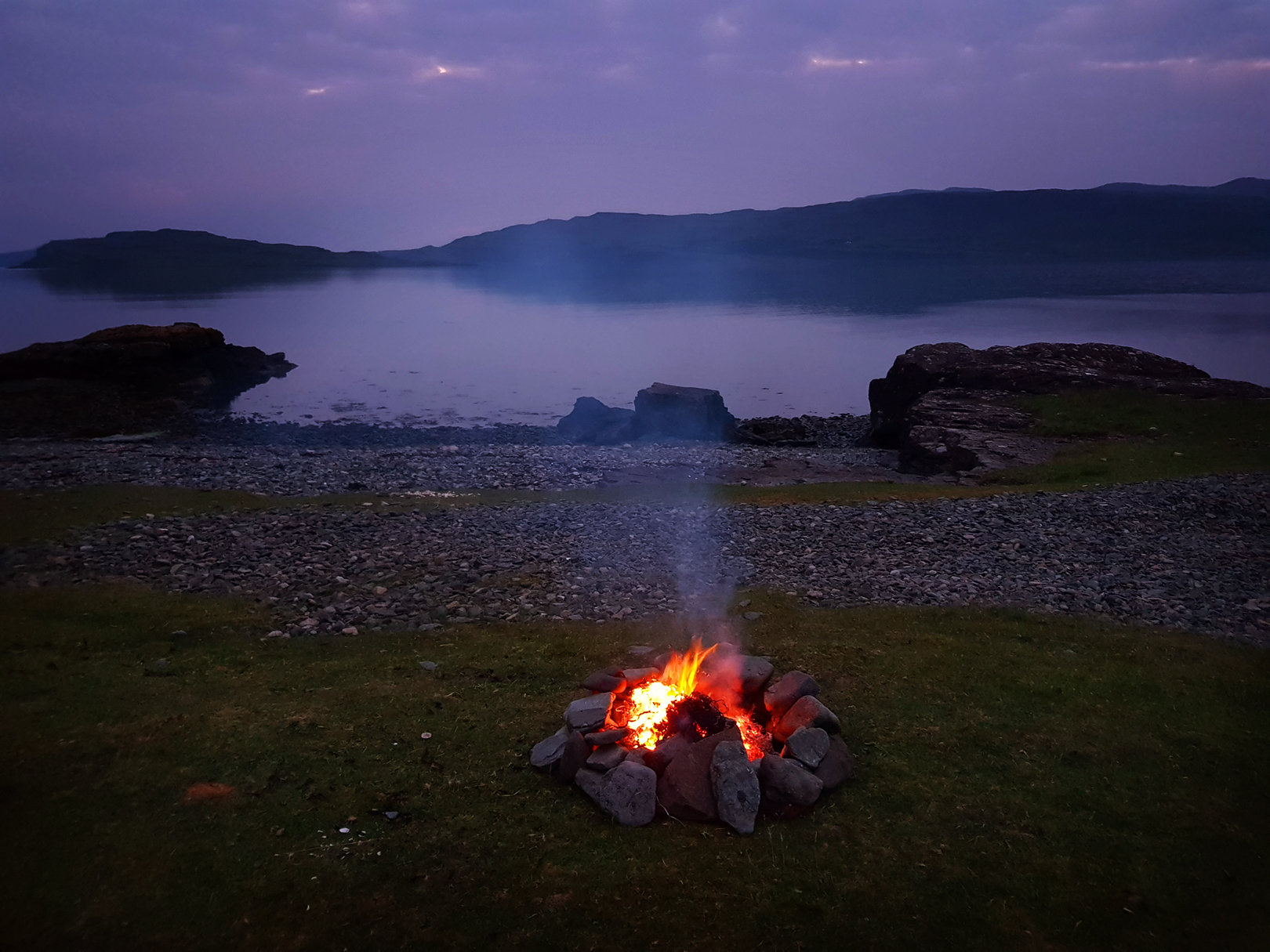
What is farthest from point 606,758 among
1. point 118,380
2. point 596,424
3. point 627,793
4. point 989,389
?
point 118,380

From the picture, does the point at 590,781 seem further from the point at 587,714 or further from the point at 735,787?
the point at 735,787

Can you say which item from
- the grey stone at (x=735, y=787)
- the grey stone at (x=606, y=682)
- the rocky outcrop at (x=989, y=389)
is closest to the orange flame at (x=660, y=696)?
the grey stone at (x=606, y=682)

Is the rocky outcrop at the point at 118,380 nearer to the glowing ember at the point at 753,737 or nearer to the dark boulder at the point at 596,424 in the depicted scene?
the dark boulder at the point at 596,424

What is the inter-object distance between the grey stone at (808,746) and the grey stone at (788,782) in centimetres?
16

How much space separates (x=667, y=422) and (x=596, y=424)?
12.1 feet

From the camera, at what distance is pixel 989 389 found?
35.2m

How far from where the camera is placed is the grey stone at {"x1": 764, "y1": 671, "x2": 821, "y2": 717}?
912 centimetres

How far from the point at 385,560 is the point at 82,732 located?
7.18 metres

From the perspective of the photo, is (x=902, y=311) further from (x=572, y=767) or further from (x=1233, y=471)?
(x=572, y=767)

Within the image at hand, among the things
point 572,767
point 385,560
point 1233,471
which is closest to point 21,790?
point 572,767

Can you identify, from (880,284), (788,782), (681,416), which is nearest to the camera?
(788,782)

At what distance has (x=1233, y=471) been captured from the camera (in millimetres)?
21578


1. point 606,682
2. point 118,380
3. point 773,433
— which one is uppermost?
point 118,380

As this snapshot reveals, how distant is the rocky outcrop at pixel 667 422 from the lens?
37844 mm
